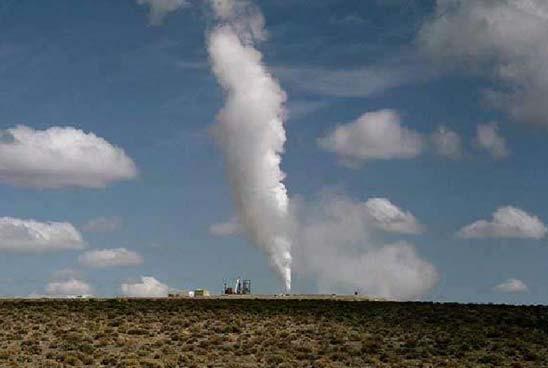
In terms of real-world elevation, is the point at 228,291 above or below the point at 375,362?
above

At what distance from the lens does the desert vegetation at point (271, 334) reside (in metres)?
49.2

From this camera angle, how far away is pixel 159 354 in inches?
2000

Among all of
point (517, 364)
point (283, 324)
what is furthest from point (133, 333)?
point (517, 364)

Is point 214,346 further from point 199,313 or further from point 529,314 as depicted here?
point 529,314

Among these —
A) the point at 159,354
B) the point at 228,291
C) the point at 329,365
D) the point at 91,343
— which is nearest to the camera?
the point at 329,365

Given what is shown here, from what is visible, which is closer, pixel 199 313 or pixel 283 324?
pixel 283 324

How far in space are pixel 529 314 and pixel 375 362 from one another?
73.1 ft

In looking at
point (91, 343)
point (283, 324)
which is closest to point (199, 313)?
point (283, 324)

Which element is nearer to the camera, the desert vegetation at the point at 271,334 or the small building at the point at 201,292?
the desert vegetation at the point at 271,334

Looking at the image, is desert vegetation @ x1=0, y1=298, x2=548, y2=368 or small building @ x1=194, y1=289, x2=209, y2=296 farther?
small building @ x1=194, y1=289, x2=209, y2=296

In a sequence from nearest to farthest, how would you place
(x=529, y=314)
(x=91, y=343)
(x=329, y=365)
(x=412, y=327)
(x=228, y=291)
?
(x=329, y=365) → (x=91, y=343) → (x=412, y=327) → (x=529, y=314) → (x=228, y=291)

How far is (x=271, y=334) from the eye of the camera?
5688cm

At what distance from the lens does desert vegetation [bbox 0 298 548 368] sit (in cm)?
4919

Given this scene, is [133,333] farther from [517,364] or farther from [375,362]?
[517,364]
